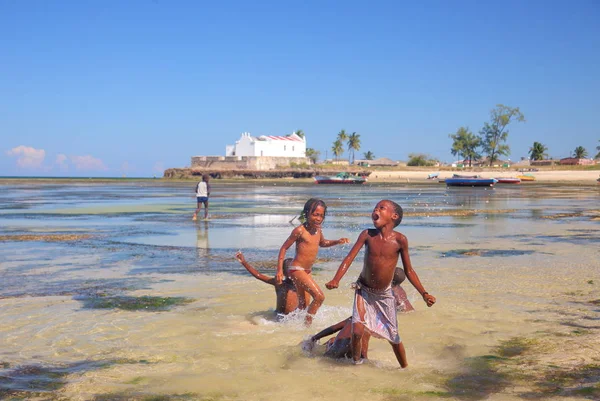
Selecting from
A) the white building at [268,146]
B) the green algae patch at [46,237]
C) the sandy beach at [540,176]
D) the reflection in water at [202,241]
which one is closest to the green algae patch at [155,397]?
the reflection in water at [202,241]

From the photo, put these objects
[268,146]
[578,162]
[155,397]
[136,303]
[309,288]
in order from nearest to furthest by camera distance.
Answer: [155,397]
[309,288]
[136,303]
[578,162]
[268,146]

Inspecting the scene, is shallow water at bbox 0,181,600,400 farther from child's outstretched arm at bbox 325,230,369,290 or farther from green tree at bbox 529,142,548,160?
green tree at bbox 529,142,548,160

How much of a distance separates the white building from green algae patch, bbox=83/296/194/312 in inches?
4434

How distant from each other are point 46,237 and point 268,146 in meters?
105

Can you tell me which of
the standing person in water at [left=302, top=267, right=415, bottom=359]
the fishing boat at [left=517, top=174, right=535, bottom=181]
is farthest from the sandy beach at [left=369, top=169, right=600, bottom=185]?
the standing person in water at [left=302, top=267, right=415, bottom=359]

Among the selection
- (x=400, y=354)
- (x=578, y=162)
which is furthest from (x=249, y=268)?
(x=578, y=162)

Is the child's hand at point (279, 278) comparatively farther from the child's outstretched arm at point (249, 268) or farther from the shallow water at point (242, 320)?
the shallow water at point (242, 320)

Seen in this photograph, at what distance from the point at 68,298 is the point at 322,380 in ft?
16.7

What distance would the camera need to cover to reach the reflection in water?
558 inches

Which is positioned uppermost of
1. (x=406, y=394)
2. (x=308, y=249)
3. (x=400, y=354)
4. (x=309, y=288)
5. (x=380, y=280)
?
(x=308, y=249)

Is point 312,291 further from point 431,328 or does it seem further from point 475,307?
point 475,307

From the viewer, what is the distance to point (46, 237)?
1764 centimetres

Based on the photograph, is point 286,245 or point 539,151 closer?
point 286,245

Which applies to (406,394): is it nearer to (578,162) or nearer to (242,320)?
(242,320)
